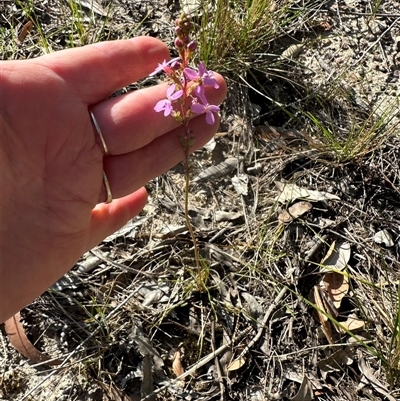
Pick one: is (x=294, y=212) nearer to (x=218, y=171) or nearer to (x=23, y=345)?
(x=218, y=171)

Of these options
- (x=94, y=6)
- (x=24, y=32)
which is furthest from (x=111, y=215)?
(x=94, y=6)

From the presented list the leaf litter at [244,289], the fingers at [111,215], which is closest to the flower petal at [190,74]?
the fingers at [111,215]

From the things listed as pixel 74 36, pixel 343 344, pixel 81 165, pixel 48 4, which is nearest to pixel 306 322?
pixel 343 344

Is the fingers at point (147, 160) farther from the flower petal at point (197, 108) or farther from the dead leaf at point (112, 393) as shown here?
the dead leaf at point (112, 393)

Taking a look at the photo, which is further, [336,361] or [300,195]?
[300,195]

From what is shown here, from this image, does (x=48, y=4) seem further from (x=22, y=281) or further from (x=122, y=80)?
(x=22, y=281)

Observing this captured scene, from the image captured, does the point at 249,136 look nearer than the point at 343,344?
No
